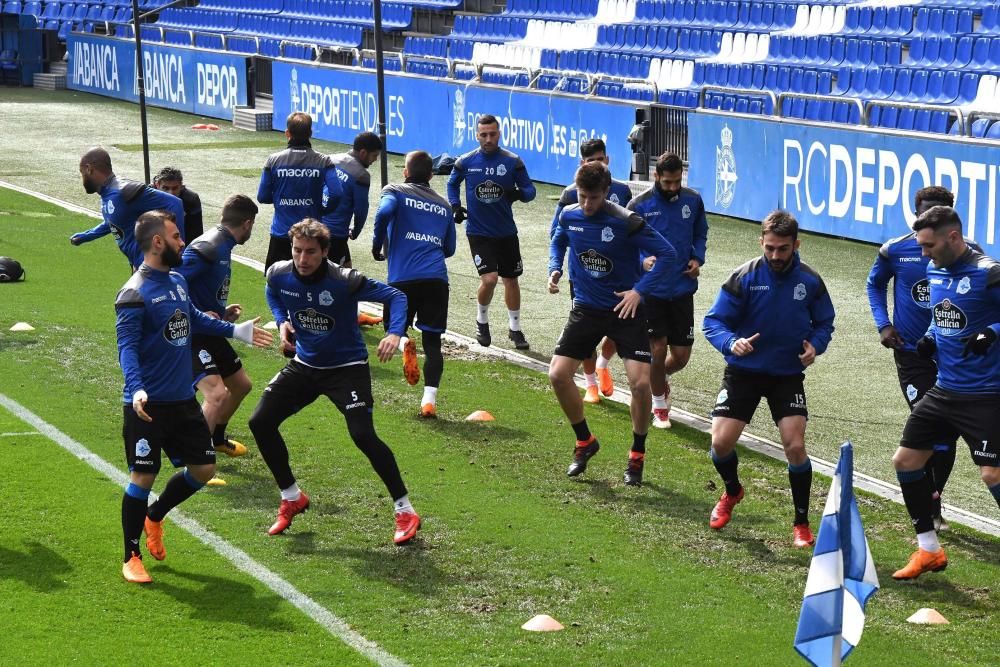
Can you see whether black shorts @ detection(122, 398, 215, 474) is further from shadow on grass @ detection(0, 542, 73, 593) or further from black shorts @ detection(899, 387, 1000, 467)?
black shorts @ detection(899, 387, 1000, 467)

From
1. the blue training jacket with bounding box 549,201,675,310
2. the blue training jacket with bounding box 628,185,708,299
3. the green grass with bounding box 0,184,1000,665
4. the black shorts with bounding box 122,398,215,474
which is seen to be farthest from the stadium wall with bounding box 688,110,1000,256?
the black shorts with bounding box 122,398,215,474

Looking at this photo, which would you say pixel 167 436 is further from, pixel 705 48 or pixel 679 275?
pixel 705 48

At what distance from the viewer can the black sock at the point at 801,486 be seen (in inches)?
326

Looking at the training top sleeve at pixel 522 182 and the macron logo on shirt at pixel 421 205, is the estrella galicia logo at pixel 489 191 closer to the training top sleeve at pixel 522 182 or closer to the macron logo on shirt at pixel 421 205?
the training top sleeve at pixel 522 182

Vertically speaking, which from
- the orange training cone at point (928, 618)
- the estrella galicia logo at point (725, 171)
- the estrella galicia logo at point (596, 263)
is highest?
the estrella galicia logo at point (596, 263)

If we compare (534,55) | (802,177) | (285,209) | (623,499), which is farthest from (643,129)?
(623,499)

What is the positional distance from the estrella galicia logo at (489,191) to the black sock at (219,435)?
4120 millimetres

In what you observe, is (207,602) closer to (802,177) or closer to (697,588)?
(697,588)

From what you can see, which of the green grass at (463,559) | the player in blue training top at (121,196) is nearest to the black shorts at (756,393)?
the green grass at (463,559)

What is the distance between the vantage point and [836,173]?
1838 cm

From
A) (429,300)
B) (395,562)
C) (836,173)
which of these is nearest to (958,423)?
(395,562)

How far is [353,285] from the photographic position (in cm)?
813

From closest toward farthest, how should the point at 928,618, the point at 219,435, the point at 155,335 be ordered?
the point at 928,618 < the point at 155,335 < the point at 219,435

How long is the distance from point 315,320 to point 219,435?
208 cm
